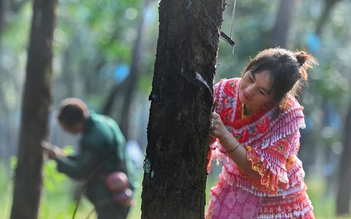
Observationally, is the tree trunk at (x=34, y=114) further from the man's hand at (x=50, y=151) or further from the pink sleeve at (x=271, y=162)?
the pink sleeve at (x=271, y=162)

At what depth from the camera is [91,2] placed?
1836cm

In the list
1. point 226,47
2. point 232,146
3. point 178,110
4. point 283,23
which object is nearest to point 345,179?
point 283,23

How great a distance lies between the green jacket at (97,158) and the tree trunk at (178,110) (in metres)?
3.07

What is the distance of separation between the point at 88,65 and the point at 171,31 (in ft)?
113

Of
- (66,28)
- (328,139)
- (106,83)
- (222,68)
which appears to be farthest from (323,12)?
(106,83)

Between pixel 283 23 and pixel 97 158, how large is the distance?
19.1ft

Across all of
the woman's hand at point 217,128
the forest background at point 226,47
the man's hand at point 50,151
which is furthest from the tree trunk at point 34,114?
the woman's hand at point 217,128

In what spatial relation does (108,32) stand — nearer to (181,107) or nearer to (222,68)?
(222,68)

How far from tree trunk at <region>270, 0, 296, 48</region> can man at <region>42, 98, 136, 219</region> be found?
5.28m

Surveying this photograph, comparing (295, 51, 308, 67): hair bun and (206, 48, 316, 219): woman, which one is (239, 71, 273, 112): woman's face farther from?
(295, 51, 308, 67): hair bun

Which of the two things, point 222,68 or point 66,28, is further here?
point 66,28

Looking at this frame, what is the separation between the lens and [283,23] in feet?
35.7

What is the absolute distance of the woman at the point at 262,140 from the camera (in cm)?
341

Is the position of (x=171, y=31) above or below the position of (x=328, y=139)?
above
